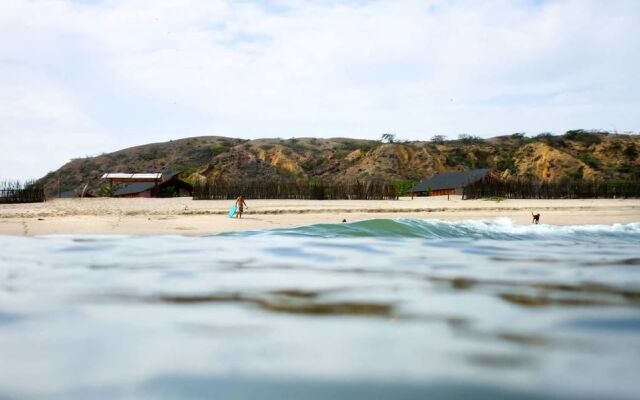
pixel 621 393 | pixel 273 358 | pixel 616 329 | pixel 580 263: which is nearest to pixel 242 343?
pixel 273 358

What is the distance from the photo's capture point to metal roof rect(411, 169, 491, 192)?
128ft

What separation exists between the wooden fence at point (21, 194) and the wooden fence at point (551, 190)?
21678 millimetres

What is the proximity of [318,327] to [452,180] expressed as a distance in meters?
38.1

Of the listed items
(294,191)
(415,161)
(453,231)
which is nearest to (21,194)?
(294,191)

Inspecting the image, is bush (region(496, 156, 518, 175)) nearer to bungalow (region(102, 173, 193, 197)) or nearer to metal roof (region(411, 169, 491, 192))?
metal roof (region(411, 169, 491, 192))

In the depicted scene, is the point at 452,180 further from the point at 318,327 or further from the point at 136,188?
the point at 318,327

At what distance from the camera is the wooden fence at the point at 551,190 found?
95.9 feet

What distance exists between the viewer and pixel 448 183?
133 ft

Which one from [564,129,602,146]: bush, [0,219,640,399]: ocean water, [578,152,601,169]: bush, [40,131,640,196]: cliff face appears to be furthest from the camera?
[564,129,602,146]: bush

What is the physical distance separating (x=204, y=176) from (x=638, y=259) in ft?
164

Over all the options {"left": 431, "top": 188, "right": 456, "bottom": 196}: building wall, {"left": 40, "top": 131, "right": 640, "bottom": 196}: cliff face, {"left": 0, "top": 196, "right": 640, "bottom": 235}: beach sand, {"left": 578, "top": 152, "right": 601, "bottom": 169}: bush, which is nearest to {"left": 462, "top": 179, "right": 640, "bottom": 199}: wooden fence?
{"left": 0, "top": 196, "right": 640, "bottom": 235}: beach sand

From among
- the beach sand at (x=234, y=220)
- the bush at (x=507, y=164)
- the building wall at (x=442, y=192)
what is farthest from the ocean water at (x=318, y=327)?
the bush at (x=507, y=164)

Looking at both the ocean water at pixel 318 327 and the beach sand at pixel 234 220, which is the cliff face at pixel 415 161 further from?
the ocean water at pixel 318 327

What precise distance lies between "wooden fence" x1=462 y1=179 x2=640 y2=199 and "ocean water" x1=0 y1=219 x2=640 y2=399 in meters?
22.1
